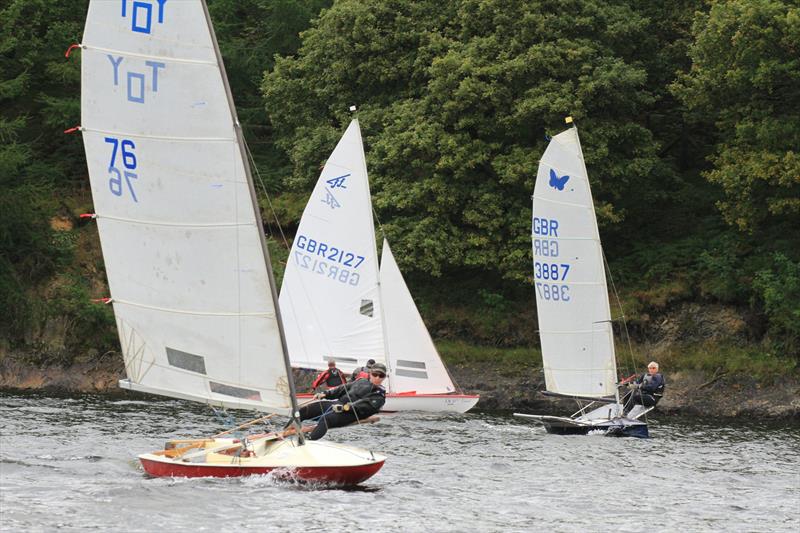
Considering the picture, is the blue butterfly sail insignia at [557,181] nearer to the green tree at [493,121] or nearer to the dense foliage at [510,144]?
the green tree at [493,121]

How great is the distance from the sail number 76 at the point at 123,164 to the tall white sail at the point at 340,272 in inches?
604

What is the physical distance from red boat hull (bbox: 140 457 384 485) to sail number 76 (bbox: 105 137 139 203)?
4.50m

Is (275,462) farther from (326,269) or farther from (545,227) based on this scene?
(326,269)

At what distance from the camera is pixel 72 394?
135 ft

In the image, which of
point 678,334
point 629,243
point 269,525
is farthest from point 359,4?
point 269,525

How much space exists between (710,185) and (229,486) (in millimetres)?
29034

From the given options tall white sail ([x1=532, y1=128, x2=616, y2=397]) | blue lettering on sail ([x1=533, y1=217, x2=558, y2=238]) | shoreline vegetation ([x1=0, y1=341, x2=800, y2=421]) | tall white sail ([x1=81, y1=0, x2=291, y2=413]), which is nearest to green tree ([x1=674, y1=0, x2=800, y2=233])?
shoreline vegetation ([x1=0, y1=341, x2=800, y2=421])

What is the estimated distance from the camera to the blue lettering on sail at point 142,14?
19594 millimetres

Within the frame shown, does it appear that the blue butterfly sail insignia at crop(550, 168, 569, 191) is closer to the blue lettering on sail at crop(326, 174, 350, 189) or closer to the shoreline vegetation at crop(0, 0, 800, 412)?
the blue lettering on sail at crop(326, 174, 350, 189)

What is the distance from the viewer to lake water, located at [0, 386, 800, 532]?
62.8 ft

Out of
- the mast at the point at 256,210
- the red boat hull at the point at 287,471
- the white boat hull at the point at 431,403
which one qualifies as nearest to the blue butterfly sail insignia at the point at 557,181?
the white boat hull at the point at 431,403

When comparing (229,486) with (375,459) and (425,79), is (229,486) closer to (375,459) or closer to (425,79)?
(375,459)

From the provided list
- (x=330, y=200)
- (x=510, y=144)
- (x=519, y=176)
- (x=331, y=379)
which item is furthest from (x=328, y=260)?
(x=510, y=144)

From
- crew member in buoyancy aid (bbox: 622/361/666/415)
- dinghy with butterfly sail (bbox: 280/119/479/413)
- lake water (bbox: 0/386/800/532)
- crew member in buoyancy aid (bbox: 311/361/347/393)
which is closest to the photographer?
lake water (bbox: 0/386/800/532)
